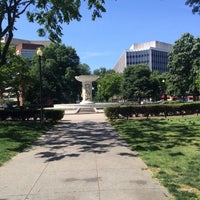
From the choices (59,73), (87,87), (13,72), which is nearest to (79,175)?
(13,72)

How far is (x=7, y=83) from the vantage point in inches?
1420

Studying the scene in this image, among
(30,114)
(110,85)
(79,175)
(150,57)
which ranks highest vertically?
(150,57)

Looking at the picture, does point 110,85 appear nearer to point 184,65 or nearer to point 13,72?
point 184,65

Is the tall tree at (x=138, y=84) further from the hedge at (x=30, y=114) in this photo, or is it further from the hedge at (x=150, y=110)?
the hedge at (x=30, y=114)

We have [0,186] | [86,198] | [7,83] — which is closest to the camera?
[86,198]

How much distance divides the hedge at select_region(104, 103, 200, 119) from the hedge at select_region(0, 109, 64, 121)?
379 centimetres

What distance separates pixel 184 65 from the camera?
64625 mm

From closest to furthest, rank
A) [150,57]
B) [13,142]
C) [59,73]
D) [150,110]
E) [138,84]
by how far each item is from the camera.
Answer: [13,142] < [150,110] < [59,73] < [138,84] < [150,57]

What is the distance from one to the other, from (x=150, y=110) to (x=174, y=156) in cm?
1736

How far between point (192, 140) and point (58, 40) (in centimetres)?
1146

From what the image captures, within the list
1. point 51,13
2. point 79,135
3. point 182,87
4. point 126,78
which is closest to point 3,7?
point 51,13

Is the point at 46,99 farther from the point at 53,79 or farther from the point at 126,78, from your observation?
the point at 126,78

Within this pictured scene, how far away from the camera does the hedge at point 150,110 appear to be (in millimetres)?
26766

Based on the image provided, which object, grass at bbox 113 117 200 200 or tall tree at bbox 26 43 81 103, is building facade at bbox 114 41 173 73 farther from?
grass at bbox 113 117 200 200
